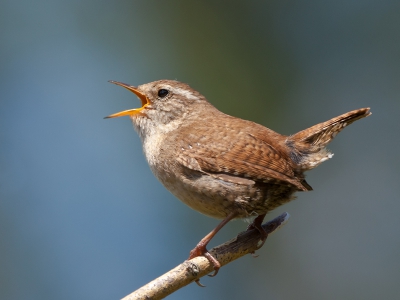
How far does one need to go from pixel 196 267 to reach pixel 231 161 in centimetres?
77

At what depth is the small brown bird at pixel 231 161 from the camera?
3.46 meters

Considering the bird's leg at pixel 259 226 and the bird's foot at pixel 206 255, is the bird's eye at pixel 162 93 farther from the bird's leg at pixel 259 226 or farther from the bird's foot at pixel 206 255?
the bird's foot at pixel 206 255

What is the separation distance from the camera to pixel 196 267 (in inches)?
118

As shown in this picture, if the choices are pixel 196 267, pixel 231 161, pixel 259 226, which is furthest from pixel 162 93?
pixel 196 267

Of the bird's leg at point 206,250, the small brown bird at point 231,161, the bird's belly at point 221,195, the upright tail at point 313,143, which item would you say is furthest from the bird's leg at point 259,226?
the upright tail at point 313,143

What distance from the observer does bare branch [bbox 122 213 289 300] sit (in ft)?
8.84

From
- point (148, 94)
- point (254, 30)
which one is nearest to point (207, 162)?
point (148, 94)

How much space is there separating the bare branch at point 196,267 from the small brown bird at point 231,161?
69mm

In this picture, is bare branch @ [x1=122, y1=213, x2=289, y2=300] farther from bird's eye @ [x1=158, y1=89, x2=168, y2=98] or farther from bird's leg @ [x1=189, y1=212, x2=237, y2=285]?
bird's eye @ [x1=158, y1=89, x2=168, y2=98]

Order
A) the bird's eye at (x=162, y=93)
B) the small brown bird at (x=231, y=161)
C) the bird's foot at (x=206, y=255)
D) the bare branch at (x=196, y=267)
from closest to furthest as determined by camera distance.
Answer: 1. the bare branch at (x=196, y=267)
2. the bird's foot at (x=206, y=255)
3. the small brown bird at (x=231, y=161)
4. the bird's eye at (x=162, y=93)

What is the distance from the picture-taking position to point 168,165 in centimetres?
363

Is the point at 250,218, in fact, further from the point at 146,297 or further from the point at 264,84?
the point at 264,84

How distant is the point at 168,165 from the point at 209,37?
2.66 metres

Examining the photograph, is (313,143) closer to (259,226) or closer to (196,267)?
(259,226)
